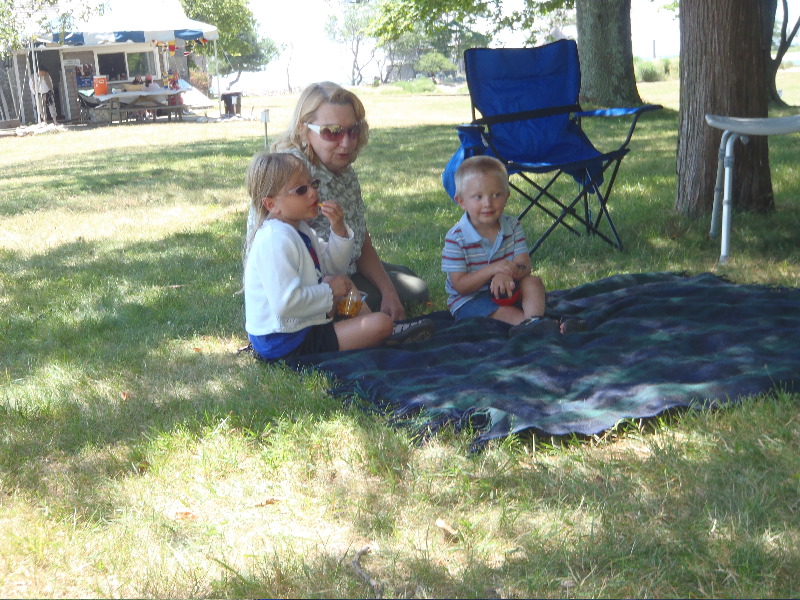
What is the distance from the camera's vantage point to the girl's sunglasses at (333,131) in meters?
3.50

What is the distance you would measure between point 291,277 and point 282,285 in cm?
4

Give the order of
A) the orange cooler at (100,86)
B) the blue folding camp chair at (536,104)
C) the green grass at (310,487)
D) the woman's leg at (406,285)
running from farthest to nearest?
the orange cooler at (100,86) < the blue folding camp chair at (536,104) < the woman's leg at (406,285) < the green grass at (310,487)

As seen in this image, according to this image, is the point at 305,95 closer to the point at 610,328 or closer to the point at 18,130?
the point at 610,328

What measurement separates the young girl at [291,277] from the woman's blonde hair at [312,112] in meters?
0.32

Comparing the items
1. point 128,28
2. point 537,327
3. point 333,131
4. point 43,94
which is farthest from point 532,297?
point 43,94

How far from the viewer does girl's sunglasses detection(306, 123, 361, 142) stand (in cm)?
350

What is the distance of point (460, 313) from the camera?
12.6 feet

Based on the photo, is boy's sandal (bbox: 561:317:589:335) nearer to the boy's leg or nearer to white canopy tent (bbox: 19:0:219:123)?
the boy's leg

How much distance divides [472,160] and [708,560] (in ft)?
7.40

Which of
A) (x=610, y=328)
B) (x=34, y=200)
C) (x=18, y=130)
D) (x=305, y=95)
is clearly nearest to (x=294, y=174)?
(x=305, y=95)

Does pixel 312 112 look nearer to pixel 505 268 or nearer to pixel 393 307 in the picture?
pixel 393 307

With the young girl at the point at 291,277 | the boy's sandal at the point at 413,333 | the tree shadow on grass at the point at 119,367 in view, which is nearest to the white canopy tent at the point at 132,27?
the tree shadow on grass at the point at 119,367

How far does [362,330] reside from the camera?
337 centimetres

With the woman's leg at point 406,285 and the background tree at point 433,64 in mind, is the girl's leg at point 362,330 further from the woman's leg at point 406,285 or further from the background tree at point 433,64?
the background tree at point 433,64
